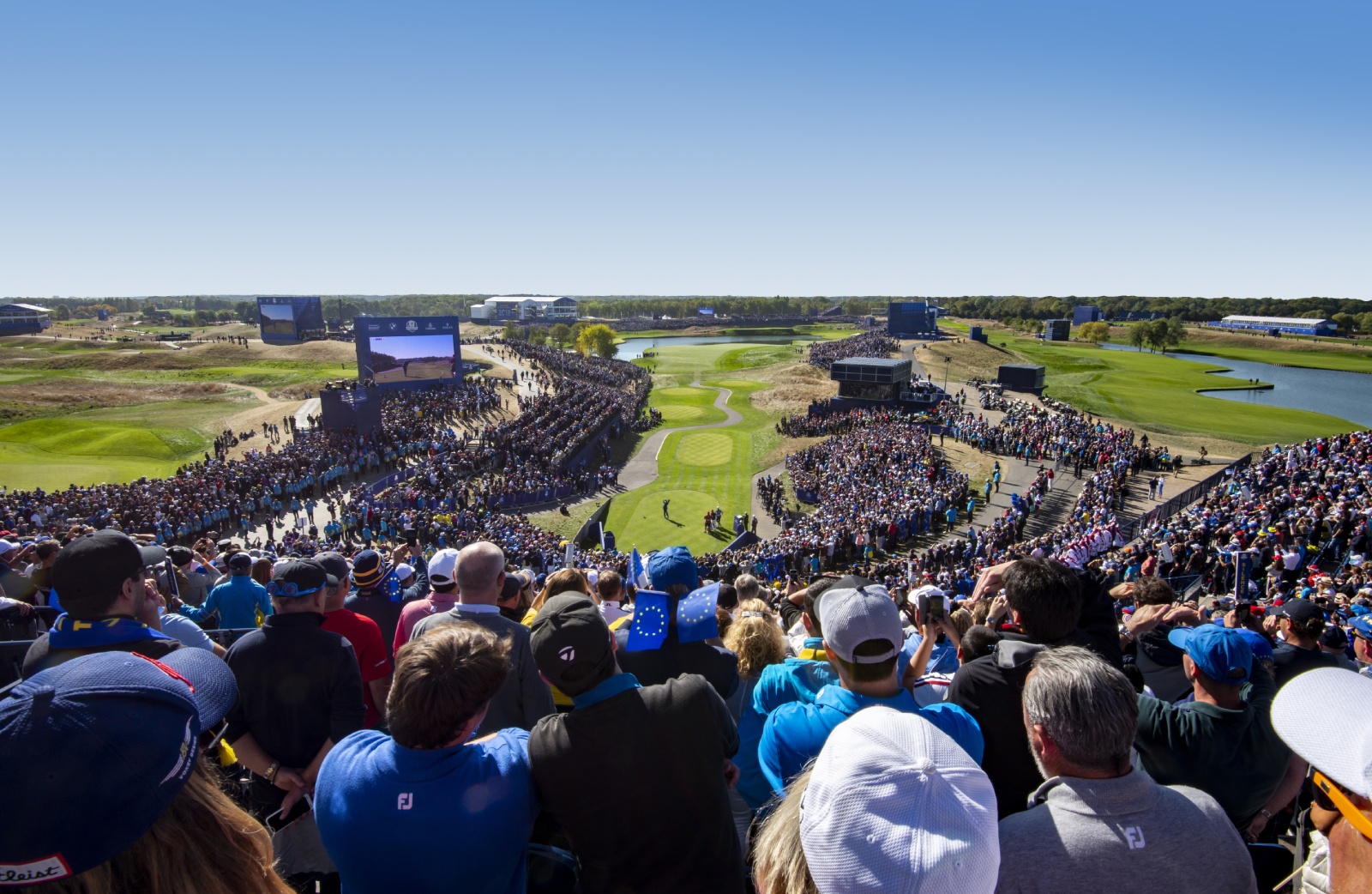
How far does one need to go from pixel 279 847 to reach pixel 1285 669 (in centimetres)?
678

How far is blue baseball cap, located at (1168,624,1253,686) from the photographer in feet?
11.7

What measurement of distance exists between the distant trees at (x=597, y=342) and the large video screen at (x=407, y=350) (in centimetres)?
4961

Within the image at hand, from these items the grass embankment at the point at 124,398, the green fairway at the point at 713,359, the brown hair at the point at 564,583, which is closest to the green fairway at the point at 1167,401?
the green fairway at the point at 713,359

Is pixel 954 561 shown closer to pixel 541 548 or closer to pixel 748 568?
pixel 748 568

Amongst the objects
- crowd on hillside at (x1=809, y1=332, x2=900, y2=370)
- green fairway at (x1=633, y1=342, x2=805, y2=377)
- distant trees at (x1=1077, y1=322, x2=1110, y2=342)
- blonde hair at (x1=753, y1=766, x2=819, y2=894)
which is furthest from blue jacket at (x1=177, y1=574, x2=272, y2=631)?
distant trees at (x1=1077, y1=322, x2=1110, y2=342)

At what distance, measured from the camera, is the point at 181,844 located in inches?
61.6

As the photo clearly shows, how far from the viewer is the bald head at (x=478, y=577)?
4.39m

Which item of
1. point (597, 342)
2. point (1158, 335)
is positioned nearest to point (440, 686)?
point (597, 342)

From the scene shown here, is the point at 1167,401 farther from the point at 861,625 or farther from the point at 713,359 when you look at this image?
the point at 861,625

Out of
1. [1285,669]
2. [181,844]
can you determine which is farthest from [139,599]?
[1285,669]

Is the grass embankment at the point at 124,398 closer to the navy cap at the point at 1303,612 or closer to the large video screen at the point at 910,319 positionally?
the navy cap at the point at 1303,612

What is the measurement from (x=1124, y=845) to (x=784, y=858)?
1.12m

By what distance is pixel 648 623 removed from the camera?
449 cm

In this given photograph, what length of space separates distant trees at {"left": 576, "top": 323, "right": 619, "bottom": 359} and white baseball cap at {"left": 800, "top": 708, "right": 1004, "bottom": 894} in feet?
319
